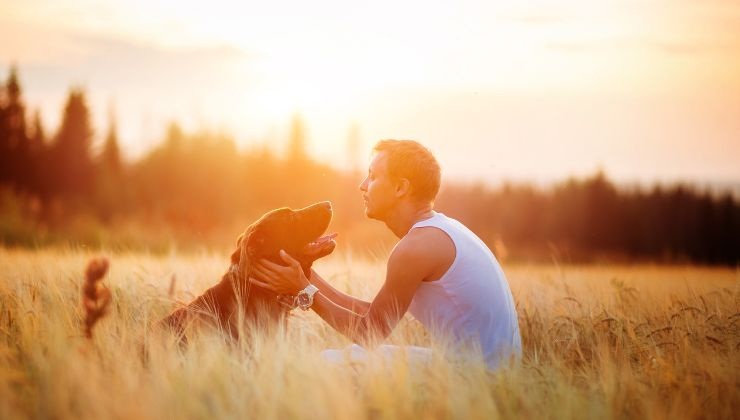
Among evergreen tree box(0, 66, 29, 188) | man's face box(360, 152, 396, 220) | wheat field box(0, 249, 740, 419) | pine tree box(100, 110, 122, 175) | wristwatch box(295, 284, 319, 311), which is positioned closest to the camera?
wheat field box(0, 249, 740, 419)

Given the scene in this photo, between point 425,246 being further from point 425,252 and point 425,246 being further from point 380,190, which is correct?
point 380,190

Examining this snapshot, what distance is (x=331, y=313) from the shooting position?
4.92 m

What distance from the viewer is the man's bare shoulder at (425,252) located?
468cm

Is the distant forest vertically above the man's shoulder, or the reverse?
the man's shoulder

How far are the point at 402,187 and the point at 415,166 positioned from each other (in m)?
0.19

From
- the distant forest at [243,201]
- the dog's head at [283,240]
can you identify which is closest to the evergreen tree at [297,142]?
the distant forest at [243,201]

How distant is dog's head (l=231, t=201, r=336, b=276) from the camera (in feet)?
17.0

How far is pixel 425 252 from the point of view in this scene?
15.4ft

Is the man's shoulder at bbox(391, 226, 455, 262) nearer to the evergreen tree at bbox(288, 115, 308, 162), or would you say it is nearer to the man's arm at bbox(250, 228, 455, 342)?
the man's arm at bbox(250, 228, 455, 342)

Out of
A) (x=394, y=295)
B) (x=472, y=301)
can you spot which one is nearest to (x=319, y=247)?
(x=394, y=295)

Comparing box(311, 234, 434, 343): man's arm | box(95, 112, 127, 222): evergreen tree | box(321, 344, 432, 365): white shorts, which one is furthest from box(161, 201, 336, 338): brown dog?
box(95, 112, 127, 222): evergreen tree

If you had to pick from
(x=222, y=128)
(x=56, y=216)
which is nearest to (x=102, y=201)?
(x=56, y=216)

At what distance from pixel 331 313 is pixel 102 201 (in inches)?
1783

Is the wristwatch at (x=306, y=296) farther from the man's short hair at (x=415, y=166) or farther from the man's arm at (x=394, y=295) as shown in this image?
the man's short hair at (x=415, y=166)
